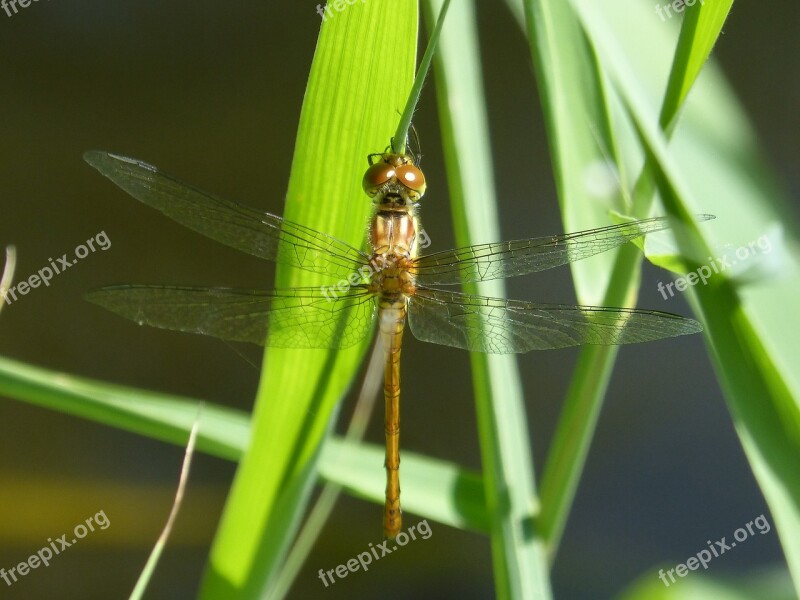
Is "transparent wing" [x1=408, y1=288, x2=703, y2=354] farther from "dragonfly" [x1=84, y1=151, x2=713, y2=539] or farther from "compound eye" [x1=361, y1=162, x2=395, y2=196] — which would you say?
"compound eye" [x1=361, y1=162, x2=395, y2=196]

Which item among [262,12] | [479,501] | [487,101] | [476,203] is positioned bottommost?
[479,501]

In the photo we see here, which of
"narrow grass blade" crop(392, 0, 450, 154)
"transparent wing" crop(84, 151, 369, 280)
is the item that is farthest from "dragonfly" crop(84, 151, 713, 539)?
"narrow grass blade" crop(392, 0, 450, 154)

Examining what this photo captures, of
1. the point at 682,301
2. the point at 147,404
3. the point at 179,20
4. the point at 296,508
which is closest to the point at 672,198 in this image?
the point at 296,508

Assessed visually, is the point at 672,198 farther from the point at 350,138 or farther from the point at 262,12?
the point at 262,12

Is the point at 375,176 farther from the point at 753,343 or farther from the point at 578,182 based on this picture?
the point at 753,343

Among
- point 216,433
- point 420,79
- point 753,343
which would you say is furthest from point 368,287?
point 753,343
